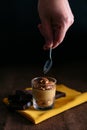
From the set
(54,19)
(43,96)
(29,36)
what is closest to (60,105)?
(43,96)

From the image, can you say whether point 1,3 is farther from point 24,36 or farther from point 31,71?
point 31,71

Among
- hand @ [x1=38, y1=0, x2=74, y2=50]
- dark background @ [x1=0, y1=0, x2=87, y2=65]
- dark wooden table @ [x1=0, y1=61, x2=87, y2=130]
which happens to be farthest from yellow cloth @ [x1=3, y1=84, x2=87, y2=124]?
dark background @ [x1=0, y1=0, x2=87, y2=65]

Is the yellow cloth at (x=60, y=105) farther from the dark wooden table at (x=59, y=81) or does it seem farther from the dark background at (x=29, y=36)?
the dark background at (x=29, y=36)

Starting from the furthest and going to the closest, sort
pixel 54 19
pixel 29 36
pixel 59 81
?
pixel 29 36, pixel 59 81, pixel 54 19

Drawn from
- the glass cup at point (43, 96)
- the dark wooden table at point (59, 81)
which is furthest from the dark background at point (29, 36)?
the glass cup at point (43, 96)

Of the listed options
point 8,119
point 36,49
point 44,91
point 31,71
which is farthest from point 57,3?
point 36,49

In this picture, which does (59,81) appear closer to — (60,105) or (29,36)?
(60,105)
